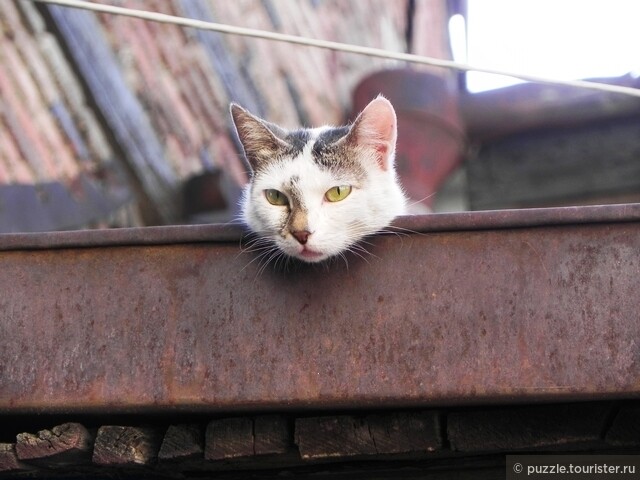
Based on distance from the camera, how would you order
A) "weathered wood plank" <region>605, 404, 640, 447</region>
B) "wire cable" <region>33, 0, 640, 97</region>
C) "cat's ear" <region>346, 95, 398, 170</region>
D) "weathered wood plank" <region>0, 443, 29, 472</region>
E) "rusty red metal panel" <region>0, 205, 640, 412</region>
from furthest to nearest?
"cat's ear" <region>346, 95, 398, 170</region>
"wire cable" <region>33, 0, 640, 97</region>
"weathered wood plank" <region>0, 443, 29, 472</region>
"weathered wood plank" <region>605, 404, 640, 447</region>
"rusty red metal panel" <region>0, 205, 640, 412</region>

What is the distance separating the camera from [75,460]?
1898 millimetres

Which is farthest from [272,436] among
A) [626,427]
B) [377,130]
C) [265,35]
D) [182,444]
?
[265,35]

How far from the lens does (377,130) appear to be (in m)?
2.21

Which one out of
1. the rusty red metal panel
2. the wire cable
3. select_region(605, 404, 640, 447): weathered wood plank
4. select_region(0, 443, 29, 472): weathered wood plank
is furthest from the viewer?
the wire cable

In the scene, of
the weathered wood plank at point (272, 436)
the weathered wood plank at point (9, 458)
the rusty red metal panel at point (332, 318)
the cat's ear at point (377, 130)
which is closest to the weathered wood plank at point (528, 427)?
the rusty red metal panel at point (332, 318)

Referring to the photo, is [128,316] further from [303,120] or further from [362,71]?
[362,71]

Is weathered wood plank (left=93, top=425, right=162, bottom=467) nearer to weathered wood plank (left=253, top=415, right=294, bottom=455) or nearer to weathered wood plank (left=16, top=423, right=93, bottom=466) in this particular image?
weathered wood plank (left=16, top=423, right=93, bottom=466)

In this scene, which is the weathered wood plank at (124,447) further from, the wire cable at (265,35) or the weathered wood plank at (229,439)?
the wire cable at (265,35)

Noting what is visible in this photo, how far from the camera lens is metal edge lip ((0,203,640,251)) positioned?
Answer: 167 cm

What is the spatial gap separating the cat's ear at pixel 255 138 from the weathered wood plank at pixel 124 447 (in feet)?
2.67

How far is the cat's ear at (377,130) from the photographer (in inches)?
84.6

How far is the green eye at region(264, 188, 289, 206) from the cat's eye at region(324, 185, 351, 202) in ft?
0.36

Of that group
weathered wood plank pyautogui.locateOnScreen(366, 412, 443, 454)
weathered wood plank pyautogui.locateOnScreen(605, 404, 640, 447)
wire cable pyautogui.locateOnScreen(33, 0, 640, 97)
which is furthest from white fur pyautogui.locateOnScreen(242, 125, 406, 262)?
weathered wood plank pyautogui.locateOnScreen(605, 404, 640, 447)

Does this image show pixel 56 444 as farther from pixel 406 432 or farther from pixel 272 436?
pixel 406 432
